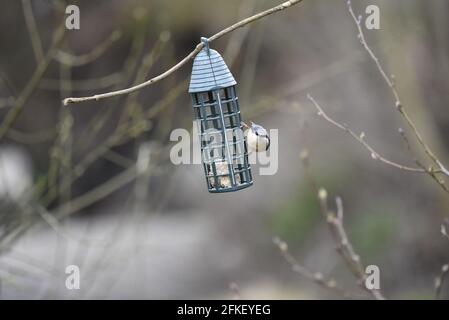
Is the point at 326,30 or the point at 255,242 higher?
the point at 326,30

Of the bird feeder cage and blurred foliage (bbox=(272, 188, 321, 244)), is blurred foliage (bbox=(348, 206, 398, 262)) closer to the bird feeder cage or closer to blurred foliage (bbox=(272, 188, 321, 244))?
blurred foliage (bbox=(272, 188, 321, 244))

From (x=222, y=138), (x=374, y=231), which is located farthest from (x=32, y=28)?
(x=374, y=231)

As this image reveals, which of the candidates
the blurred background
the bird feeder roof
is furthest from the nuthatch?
the blurred background

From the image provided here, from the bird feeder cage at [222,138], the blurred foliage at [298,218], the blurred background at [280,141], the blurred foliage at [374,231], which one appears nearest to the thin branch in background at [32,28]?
the blurred background at [280,141]

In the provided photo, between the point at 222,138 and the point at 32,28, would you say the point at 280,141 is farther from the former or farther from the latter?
the point at 222,138

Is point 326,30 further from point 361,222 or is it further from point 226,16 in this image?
point 361,222

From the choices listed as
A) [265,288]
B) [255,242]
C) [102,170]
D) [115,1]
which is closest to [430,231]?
[265,288]
